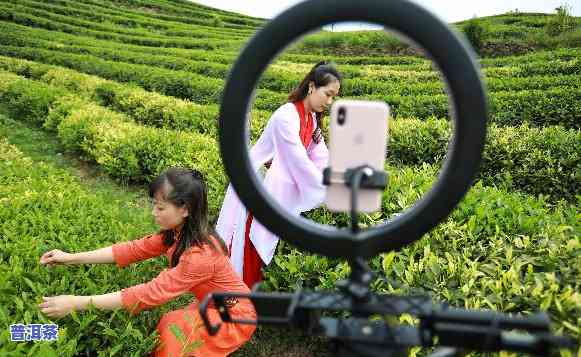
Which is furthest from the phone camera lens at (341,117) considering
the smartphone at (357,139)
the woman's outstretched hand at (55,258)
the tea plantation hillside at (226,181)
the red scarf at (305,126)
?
the red scarf at (305,126)

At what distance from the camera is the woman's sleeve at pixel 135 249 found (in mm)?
2461

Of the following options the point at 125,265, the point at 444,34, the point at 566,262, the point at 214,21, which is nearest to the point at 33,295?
the point at 125,265

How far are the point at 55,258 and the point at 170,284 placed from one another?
2.10 feet

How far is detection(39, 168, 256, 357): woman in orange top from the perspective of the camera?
2.11 meters

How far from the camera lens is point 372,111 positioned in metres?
0.80

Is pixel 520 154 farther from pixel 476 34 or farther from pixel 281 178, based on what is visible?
pixel 476 34

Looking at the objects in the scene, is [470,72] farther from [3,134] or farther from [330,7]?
[3,134]

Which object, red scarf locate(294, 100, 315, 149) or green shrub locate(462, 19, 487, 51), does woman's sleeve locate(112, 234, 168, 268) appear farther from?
green shrub locate(462, 19, 487, 51)

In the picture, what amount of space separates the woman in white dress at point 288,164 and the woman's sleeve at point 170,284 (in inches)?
21.7

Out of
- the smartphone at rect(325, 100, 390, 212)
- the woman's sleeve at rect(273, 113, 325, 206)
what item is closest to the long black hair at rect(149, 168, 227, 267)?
the woman's sleeve at rect(273, 113, 325, 206)

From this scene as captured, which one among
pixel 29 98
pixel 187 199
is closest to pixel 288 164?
pixel 187 199

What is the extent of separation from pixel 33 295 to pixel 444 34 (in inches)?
85.8

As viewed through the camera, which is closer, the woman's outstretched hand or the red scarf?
the woman's outstretched hand

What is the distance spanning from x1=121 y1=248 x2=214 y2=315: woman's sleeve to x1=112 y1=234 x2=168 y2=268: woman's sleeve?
345mm
